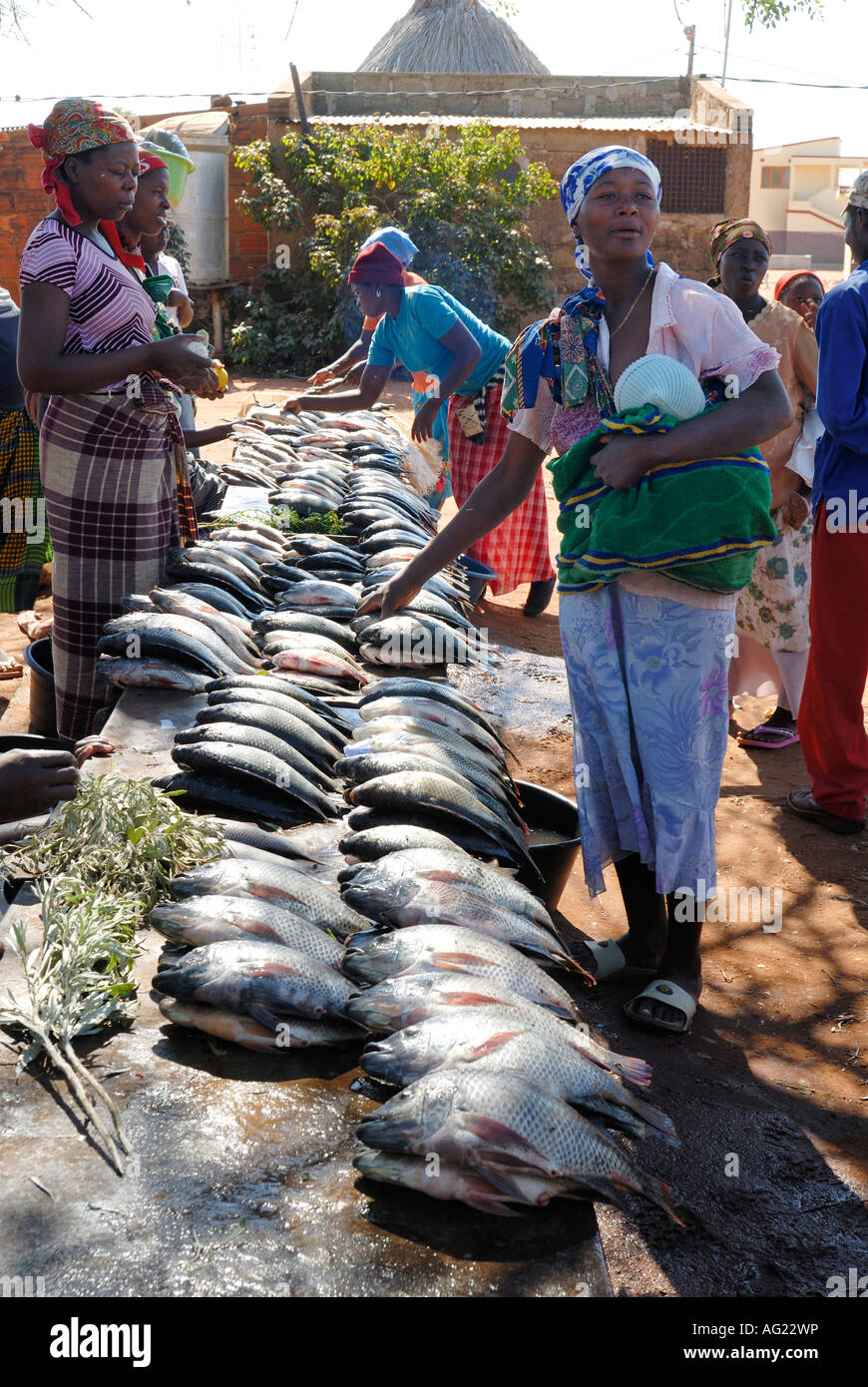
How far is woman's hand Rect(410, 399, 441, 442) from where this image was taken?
6.95 m

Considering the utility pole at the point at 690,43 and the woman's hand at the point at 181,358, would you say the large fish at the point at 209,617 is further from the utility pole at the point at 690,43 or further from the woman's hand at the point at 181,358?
the utility pole at the point at 690,43

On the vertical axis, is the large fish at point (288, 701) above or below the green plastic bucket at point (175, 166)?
below

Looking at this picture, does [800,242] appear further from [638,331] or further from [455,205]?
[638,331]

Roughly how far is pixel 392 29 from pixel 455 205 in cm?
1167

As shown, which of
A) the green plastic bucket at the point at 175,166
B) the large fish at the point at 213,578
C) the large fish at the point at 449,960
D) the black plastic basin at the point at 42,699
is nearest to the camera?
the large fish at the point at 449,960

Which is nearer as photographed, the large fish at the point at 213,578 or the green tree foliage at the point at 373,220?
the large fish at the point at 213,578

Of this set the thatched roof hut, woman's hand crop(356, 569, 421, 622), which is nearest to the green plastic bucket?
woman's hand crop(356, 569, 421, 622)

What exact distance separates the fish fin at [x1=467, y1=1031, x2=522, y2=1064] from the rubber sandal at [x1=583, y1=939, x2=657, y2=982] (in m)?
1.81

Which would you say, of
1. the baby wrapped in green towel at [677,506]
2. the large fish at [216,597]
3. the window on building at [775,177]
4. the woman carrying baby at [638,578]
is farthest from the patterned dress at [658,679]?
the window on building at [775,177]

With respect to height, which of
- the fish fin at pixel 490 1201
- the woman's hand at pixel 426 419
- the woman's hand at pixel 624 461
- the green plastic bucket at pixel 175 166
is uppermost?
the green plastic bucket at pixel 175 166

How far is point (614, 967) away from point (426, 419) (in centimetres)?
416

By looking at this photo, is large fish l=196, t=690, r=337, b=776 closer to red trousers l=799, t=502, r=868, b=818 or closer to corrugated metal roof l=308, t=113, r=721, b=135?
red trousers l=799, t=502, r=868, b=818

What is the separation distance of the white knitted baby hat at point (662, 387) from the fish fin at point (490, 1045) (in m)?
1.67

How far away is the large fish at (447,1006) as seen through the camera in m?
2.15
